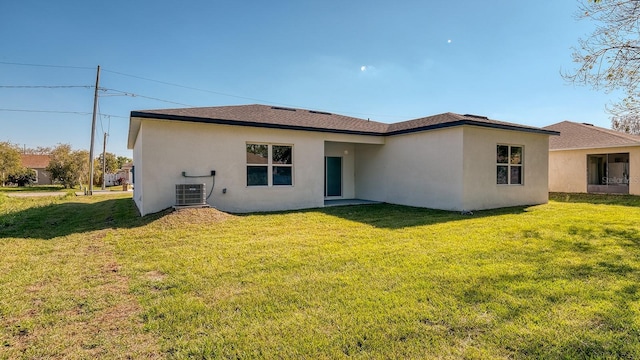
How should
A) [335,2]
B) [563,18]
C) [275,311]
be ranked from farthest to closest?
1. [335,2]
2. [563,18]
3. [275,311]

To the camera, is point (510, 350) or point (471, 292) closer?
point (510, 350)

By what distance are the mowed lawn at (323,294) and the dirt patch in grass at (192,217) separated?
2.89ft

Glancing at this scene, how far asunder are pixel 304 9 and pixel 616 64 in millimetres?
9485

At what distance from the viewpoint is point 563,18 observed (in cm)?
920

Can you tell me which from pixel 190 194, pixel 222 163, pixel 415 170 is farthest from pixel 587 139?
pixel 190 194

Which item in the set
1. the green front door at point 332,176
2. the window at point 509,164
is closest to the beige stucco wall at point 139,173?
the green front door at point 332,176

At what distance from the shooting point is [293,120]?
37.1 feet

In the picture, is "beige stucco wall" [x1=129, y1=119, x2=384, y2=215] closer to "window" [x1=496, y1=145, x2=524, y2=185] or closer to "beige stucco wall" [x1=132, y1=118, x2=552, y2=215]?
"beige stucco wall" [x1=132, y1=118, x2=552, y2=215]

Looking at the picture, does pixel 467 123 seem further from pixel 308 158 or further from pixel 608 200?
pixel 608 200

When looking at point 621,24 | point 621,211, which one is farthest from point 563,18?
point 621,211

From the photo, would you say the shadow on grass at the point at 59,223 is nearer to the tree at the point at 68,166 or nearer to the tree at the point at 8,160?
the tree at the point at 68,166

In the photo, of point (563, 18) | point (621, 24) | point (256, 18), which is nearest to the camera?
point (621, 24)

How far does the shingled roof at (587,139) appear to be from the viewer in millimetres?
15000

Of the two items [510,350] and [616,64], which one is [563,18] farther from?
[510,350]
